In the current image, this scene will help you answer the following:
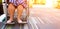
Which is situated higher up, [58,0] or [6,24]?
[58,0]

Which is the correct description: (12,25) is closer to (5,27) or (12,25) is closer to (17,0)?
(5,27)

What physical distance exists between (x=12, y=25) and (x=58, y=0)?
3.81 meters

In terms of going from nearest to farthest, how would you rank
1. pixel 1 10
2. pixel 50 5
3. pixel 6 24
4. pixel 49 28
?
pixel 49 28, pixel 6 24, pixel 1 10, pixel 50 5

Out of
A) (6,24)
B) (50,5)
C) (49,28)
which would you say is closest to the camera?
(49,28)

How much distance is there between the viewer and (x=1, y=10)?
139 inches

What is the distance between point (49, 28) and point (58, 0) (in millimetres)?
3731

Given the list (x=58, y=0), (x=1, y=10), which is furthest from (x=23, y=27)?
(x=58, y=0)

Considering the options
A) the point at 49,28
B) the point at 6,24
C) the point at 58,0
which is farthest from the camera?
the point at 58,0

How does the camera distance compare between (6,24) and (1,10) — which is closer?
(6,24)

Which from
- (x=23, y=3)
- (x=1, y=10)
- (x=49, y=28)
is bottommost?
(x=49, y=28)

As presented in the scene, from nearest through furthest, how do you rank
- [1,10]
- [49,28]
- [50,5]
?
[49,28] → [1,10] → [50,5]

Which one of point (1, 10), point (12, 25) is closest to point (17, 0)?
point (12, 25)

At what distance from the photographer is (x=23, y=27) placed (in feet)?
7.66

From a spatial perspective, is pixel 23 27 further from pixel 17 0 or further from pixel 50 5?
pixel 50 5
